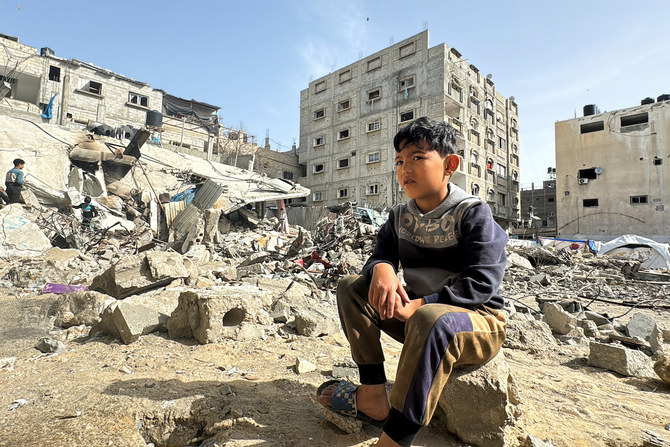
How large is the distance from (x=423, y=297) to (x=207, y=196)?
1235 cm

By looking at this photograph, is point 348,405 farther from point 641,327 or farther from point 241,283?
point 641,327

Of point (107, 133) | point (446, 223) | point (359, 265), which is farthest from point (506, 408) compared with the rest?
point (107, 133)

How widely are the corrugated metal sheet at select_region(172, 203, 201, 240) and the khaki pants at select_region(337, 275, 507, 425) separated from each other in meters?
11.0

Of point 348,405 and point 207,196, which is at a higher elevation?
point 207,196

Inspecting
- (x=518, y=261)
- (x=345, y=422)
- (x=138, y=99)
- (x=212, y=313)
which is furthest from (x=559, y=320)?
(x=138, y=99)

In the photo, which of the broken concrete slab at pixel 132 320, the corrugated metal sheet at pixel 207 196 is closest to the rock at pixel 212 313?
the broken concrete slab at pixel 132 320

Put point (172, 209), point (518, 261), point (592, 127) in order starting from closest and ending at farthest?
point (518, 261) → point (172, 209) → point (592, 127)

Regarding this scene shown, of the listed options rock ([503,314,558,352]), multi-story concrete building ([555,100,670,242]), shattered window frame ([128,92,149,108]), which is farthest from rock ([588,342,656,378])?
shattered window frame ([128,92,149,108])

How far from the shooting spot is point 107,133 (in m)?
17.5

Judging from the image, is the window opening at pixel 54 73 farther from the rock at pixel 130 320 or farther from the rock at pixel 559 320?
the rock at pixel 559 320

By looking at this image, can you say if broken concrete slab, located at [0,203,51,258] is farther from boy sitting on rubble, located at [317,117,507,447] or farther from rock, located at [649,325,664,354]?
rock, located at [649,325,664,354]

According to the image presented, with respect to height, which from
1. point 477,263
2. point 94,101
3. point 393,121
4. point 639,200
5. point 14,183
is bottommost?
point 477,263

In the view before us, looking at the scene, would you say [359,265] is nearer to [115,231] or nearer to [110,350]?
[110,350]

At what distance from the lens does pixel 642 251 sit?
589 inches
